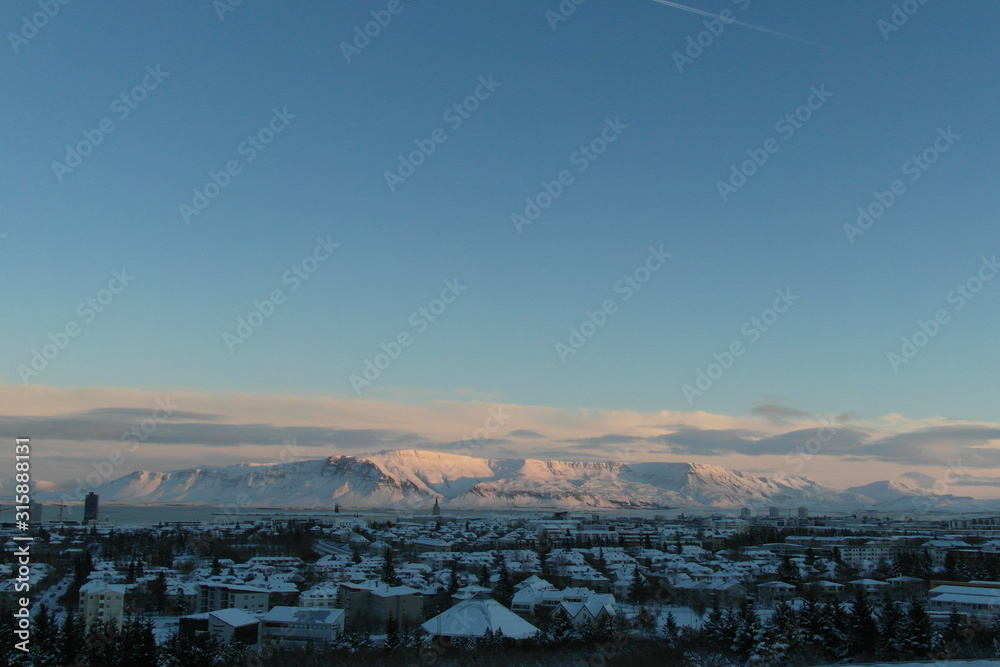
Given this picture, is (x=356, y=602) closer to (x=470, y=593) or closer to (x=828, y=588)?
(x=470, y=593)

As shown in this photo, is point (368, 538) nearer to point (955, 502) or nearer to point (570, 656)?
point (570, 656)

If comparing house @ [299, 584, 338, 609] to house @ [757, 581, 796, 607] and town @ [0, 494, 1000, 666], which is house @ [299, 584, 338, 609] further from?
house @ [757, 581, 796, 607]

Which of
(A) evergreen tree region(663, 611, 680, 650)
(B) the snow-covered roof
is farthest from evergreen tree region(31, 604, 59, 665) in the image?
(A) evergreen tree region(663, 611, 680, 650)

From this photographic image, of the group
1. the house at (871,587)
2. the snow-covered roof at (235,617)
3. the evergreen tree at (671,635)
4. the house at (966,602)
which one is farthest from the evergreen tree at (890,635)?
the snow-covered roof at (235,617)

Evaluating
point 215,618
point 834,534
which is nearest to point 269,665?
point 215,618

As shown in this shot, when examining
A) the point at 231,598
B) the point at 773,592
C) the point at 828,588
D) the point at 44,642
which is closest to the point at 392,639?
the point at 44,642

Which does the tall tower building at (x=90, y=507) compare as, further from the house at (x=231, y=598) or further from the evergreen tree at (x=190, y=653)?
the evergreen tree at (x=190, y=653)
